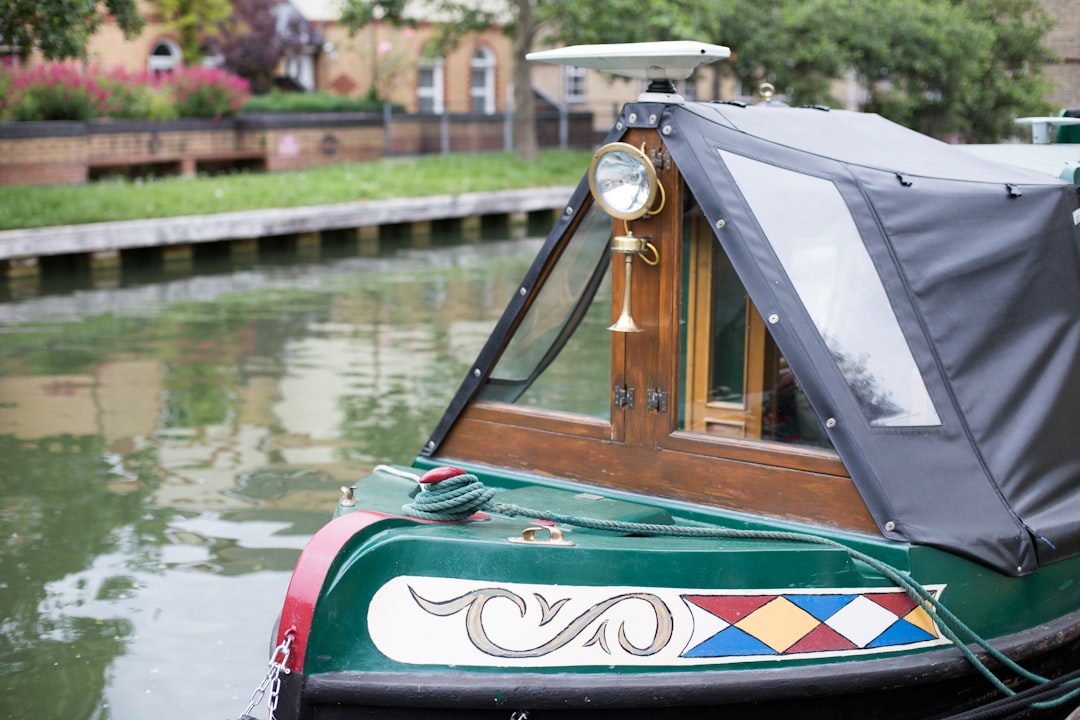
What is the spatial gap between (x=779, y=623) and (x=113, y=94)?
20045 mm

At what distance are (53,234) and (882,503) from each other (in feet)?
42.8

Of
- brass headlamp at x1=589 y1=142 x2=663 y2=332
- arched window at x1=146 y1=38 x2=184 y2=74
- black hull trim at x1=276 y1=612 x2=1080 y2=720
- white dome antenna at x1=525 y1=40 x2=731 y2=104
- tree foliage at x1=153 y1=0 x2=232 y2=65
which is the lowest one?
black hull trim at x1=276 y1=612 x2=1080 y2=720

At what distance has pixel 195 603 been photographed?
5.77 m

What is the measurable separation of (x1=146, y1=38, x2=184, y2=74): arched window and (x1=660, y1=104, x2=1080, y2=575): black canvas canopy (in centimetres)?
2520

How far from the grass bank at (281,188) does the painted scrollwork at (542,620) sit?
13073 mm

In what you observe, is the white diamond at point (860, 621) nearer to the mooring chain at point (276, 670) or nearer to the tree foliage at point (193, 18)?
the mooring chain at point (276, 670)

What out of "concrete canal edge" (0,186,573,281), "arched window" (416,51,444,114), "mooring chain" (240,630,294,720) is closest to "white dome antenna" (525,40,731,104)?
"mooring chain" (240,630,294,720)

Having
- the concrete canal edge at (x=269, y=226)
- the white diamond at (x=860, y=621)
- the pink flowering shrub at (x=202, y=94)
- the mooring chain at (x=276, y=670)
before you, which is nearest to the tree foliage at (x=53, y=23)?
the concrete canal edge at (x=269, y=226)

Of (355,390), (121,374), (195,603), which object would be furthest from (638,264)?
(121,374)

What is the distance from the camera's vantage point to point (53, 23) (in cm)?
1334

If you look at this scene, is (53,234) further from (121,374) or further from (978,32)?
(978,32)

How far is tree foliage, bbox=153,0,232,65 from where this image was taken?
25891 millimetres

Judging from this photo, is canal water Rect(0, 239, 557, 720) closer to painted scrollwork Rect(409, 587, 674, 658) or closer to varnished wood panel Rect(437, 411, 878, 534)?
varnished wood panel Rect(437, 411, 878, 534)

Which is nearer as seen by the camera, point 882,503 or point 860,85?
point 882,503
